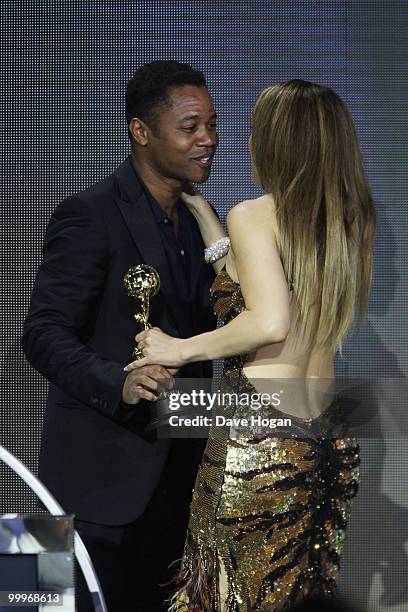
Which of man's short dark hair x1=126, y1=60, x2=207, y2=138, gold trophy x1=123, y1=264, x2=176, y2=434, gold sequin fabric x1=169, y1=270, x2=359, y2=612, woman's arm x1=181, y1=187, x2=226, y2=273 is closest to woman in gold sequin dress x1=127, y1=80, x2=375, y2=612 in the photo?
gold sequin fabric x1=169, y1=270, x2=359, y2=612

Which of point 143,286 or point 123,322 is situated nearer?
point 143,286

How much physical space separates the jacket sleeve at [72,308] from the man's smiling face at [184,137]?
262 millimetres

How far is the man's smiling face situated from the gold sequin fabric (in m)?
0.50

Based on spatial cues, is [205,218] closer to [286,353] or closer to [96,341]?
[96,341]

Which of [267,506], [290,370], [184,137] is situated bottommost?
[267,506]

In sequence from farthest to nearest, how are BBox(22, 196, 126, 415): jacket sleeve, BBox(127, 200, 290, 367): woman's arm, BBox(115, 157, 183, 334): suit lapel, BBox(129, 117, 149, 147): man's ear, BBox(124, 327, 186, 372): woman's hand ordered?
BBox(129, 117, 149, 147): man's ear → BBox(115, 157, 183, 334): suit lapel → BBox(22, 196, 126, 415): jacket sleeve → BBox(124, 327, 186, 372): woman's hand → BBox(127, 200, 290, 367): woman's arm

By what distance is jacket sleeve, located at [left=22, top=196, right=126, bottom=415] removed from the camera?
279cm

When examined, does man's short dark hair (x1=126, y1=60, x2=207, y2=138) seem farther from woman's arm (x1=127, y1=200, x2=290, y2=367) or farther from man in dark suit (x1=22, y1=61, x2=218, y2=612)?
woman's arm (x1=127, y1=200, x2=290, y2=367)

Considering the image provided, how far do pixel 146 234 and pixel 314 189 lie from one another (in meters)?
0.64

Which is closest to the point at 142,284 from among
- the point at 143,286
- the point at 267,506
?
the point at 143,286

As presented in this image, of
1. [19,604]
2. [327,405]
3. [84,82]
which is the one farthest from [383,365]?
[19,604]

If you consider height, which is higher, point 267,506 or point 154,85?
point 154,85

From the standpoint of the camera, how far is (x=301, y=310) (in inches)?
97.6

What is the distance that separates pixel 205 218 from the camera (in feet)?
10.0
